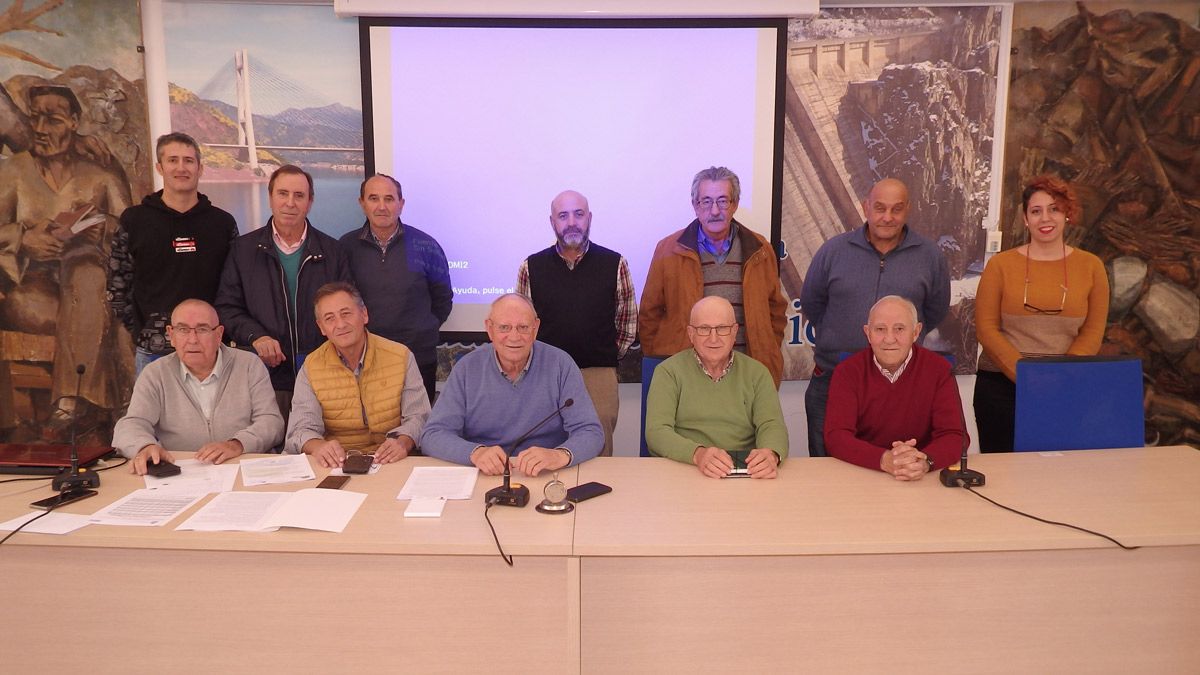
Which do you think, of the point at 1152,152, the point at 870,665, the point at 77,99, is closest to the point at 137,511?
the point at 870,665

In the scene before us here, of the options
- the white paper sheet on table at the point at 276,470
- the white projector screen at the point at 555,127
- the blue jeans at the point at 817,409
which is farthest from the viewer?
the white projector screen at the point at 555,127

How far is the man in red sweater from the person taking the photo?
255 cm

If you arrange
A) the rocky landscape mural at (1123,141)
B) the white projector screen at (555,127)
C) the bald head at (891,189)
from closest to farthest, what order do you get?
the bald head at (891,189)
the white projector screen at (555,127)
the rocky landscape mural at (1123,141)

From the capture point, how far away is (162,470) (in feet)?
7.64

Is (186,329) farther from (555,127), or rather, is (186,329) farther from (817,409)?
(817,409)

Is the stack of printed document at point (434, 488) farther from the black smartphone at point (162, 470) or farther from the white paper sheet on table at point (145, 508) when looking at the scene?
the black smartphone at point (162, 470)

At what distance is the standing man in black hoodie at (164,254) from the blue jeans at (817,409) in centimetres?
271

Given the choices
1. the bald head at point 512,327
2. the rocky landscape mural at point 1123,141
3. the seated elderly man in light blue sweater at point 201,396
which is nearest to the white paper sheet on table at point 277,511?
the seated elderly man in light blue sweater at point 201,396

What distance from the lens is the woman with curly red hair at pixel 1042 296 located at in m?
3.05

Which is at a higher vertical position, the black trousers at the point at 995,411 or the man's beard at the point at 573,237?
the man's beard at the point at 573,237

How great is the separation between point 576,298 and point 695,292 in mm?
541

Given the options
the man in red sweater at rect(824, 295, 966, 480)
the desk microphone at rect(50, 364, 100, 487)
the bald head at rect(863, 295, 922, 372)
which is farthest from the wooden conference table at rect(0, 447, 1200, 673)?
the bald head at rect(863, 295, 922, 372)

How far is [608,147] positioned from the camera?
414 centimetres

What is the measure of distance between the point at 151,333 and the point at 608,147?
240 centimetres
